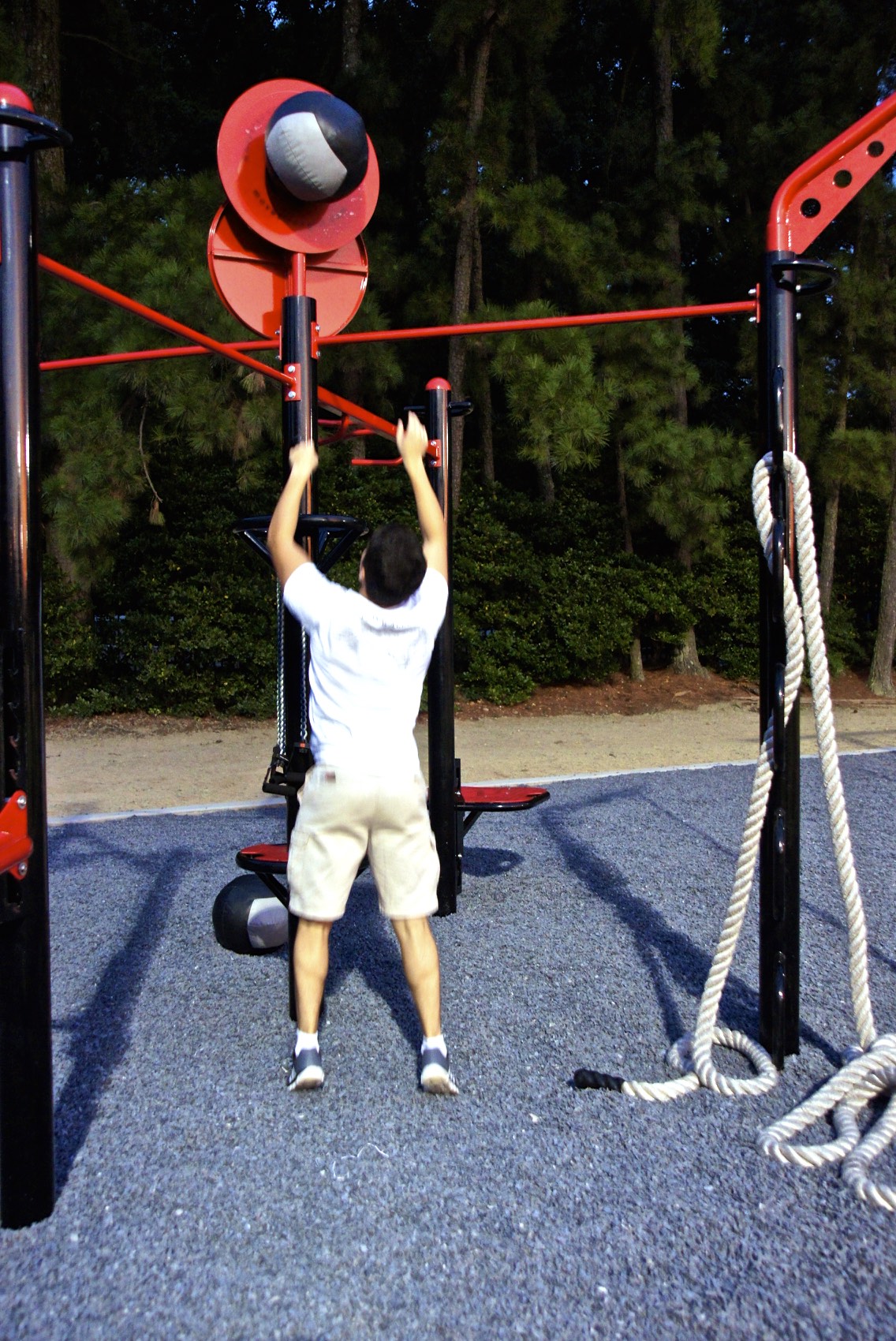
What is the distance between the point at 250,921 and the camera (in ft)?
11.3

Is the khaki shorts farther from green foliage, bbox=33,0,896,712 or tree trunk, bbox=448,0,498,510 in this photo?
tree trunk, bbox=448,0,498,510

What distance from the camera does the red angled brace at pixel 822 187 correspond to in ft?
8.65

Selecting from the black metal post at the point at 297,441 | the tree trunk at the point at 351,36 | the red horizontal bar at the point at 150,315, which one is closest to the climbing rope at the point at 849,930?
the black metal post at the point at 297,441

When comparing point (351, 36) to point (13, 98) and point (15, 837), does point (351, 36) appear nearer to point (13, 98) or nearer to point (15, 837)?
point (13, 98)

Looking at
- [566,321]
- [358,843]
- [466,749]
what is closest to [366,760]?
[358,843]

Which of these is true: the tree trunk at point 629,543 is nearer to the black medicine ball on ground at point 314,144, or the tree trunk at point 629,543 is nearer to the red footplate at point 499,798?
the red footplate at point 499,798

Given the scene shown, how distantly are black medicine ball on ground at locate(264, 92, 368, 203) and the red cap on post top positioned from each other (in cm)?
93

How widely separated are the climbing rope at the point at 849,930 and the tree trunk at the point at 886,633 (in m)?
9.81

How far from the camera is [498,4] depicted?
31.5 feet

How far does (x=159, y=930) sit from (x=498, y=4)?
946cm

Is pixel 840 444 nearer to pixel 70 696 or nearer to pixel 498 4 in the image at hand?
pixel 498 4

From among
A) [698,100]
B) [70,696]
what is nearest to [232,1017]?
[70,696]

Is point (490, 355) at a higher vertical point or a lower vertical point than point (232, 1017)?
higher

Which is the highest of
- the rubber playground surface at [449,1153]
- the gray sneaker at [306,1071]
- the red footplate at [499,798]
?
the red footplate at [499,798]
